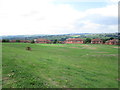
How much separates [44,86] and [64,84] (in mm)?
1433

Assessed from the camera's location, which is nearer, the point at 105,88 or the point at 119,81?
the point at 105,88

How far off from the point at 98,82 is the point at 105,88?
87 cm

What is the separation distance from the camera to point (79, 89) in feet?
22.4

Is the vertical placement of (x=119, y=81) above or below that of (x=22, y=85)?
below

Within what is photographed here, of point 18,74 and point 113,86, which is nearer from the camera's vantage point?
point 113,86

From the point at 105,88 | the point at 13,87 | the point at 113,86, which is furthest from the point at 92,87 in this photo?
the point at 13,87

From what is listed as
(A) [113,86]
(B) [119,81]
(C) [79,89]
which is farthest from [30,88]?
(B) [119,81]

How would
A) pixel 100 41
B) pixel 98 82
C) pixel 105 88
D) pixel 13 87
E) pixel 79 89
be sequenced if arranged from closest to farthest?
pixel 13 87, pixel 79 89, pixel 105 88, pixel 98 82, pixel 100 41

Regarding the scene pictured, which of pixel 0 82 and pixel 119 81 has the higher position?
pixel 0 82

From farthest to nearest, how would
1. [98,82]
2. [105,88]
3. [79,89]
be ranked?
[98,82]
[105,88]
[79,89]

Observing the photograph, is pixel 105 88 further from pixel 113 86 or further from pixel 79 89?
pixel 79 89

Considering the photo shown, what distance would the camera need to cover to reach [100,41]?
67750 millimetres

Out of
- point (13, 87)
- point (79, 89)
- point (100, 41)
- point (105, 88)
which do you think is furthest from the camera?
point (100, 41)

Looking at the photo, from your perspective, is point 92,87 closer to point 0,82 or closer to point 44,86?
point 44,86
